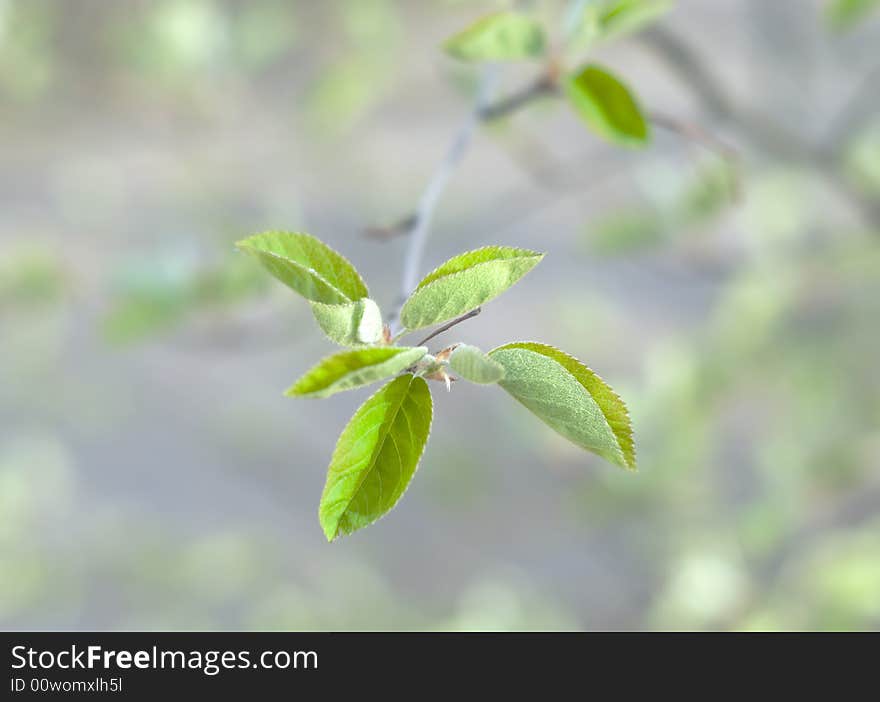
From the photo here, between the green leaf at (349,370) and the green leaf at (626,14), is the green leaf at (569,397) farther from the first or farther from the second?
the green leaf at (626,14)

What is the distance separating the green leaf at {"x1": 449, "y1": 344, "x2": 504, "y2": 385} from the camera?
150mm

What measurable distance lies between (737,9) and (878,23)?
19 cm

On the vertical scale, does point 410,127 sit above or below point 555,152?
above

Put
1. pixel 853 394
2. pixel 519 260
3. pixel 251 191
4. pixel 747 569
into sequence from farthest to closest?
pixel 251 191 → pixel 853 394 → pixel 747 569 → pixel 519 260

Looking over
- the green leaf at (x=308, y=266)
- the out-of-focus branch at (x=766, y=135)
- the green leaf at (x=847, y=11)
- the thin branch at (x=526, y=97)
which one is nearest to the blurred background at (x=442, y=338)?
the out-of-focus branch at (x=766, y=135)

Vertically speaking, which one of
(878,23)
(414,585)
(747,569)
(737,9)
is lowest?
(747,569)

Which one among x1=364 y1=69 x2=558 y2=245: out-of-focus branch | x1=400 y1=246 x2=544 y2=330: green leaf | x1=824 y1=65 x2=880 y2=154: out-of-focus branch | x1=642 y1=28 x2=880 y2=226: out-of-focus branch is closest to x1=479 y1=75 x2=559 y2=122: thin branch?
x1=364 y1=69 x2=558 y2=245: out-of-focus branch

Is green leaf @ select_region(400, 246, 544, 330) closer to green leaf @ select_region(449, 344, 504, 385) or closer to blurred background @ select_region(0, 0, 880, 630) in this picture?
green leaf @ select_region(449, 344, 504, 385)

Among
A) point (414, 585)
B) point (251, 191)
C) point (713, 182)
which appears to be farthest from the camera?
point (251, 191)

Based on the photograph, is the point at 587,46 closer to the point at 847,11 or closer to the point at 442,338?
the point at 847,11

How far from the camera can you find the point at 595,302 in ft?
3.31

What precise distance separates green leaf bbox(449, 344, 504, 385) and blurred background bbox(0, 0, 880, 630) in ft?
1.39

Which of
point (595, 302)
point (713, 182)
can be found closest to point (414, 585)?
point (595, 302)
